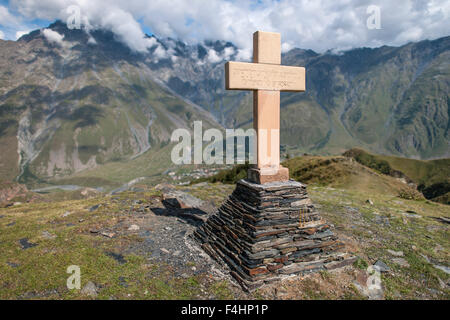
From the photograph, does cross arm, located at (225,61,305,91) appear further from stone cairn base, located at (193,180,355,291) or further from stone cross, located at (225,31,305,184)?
stone cairn base, located at (193,180,355,291)

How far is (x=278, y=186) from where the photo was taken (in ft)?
30.3

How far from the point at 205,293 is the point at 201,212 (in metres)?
7.30

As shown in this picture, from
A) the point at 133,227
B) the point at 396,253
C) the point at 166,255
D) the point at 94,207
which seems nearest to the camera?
the point at 166,255

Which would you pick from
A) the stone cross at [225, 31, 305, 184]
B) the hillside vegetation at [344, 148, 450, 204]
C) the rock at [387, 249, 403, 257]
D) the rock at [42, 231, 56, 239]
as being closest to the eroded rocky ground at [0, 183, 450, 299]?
the rock at [387, 249, 403, 257]

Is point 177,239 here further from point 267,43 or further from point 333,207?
point 333,207

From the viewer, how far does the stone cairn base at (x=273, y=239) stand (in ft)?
27.3

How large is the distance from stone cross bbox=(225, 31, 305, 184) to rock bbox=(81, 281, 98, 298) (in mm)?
5947

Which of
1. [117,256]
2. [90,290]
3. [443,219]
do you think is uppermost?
[117,256]

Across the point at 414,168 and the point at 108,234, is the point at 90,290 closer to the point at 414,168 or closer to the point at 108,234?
the point at 108,234

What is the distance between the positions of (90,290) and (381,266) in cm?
933

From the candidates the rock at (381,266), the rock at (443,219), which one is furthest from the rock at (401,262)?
the rock at (443,219)

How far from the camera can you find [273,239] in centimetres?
869

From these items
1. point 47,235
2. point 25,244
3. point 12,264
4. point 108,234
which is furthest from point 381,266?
point 25,244

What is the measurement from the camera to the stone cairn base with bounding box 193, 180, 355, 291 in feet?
27.3
